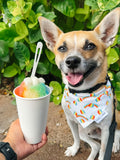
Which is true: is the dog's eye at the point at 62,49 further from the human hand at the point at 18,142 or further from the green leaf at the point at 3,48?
the green leaf at the point at 3,48

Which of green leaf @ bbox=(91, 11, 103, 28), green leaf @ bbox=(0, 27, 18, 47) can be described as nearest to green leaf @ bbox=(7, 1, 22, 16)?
green leaf @ bbox=(0, 27, 18, 47)

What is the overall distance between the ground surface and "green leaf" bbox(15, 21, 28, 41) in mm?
1305

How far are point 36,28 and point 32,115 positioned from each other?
80.1 inches

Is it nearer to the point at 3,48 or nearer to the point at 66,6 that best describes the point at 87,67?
the point at 66,6

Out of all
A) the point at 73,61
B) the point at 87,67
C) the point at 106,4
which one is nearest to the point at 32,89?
the point at 73,61

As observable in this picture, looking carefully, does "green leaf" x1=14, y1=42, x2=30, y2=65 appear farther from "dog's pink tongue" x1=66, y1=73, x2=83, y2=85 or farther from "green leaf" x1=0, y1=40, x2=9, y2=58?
"dog's pink tongue" x1=66, y1=73, x2=83, y2=85

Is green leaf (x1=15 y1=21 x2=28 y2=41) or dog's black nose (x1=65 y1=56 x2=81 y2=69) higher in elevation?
dog's black nose (x1=65 y1=56 x2=81 y2=69)

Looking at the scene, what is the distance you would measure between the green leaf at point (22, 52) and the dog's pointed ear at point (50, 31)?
4.27 ft

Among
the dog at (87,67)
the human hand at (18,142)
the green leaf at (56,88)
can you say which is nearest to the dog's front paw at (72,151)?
the dog at (87,67)

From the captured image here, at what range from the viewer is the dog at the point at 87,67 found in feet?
6.13

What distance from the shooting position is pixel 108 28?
2.02 metres

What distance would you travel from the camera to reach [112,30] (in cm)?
202

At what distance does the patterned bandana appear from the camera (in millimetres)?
2020

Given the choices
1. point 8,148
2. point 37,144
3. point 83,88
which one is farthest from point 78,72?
point 8,148
